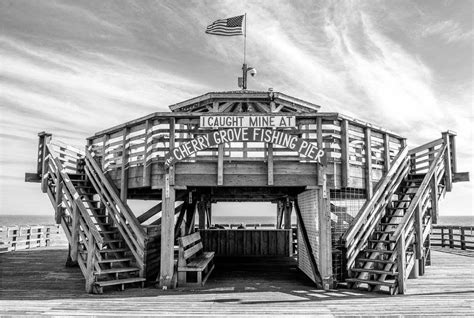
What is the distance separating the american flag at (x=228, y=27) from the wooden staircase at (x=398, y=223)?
7.28 meters

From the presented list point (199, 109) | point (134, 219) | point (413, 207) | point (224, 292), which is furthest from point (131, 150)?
point (413, 207)

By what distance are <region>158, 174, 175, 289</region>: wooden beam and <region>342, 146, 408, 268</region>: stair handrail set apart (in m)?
4.59

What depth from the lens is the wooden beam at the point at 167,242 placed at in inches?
387

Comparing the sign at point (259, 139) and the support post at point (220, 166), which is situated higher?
the sign at point (259, 139)

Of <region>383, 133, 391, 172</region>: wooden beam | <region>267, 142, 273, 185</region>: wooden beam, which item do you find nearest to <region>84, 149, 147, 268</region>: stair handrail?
<region>267, 142, 273, 185</region>: wooden beam

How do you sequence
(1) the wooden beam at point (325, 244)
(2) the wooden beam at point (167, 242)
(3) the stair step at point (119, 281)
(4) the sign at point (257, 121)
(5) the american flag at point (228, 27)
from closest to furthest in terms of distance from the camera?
(3) the stair step at point (119, 281), (1) the wooden beam at point (325, 244), (2) the wooden beam at point (167, 242), (4) the sign at point (257, 121), (5) the american flag at point (228, 27)

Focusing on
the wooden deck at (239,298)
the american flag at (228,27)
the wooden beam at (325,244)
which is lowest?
the wooden deck at (239,298)

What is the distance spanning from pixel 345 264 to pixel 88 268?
6557 mm

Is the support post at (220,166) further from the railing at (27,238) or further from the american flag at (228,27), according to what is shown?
the railing at (27,238)

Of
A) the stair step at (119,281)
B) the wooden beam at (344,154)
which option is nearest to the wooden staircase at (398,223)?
the wooden beam at (344,154)

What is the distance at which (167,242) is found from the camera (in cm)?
1000

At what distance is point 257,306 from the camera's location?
25.8ft

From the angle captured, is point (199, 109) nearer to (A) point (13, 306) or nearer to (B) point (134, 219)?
(B) point (134, 219)

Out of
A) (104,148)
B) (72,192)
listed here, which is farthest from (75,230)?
(104,148)
